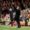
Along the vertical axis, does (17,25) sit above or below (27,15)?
below

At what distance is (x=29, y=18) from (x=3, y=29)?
351mm

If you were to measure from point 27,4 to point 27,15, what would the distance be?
0.60ft

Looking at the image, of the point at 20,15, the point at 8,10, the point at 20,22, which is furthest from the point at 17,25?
the point at 8,10

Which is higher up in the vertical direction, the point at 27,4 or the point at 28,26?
the point at 27,4

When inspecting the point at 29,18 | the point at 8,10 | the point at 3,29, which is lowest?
the point at 3,29

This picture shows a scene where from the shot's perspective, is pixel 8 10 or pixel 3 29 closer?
pixel 3 29

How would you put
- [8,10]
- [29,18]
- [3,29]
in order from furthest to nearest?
1. [8,10]
2. [29,18]
3. [3,29]

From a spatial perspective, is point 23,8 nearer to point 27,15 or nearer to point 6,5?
point 27,15

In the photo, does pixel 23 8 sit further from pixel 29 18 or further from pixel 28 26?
pixel 28 26

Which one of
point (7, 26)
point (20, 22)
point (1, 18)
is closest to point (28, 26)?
point (20, 22)

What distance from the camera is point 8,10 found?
1.26 metres

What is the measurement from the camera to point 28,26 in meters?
1.06

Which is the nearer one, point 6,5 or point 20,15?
point 20,15

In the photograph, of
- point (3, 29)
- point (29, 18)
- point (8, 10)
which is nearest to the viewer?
point (3, 29)
